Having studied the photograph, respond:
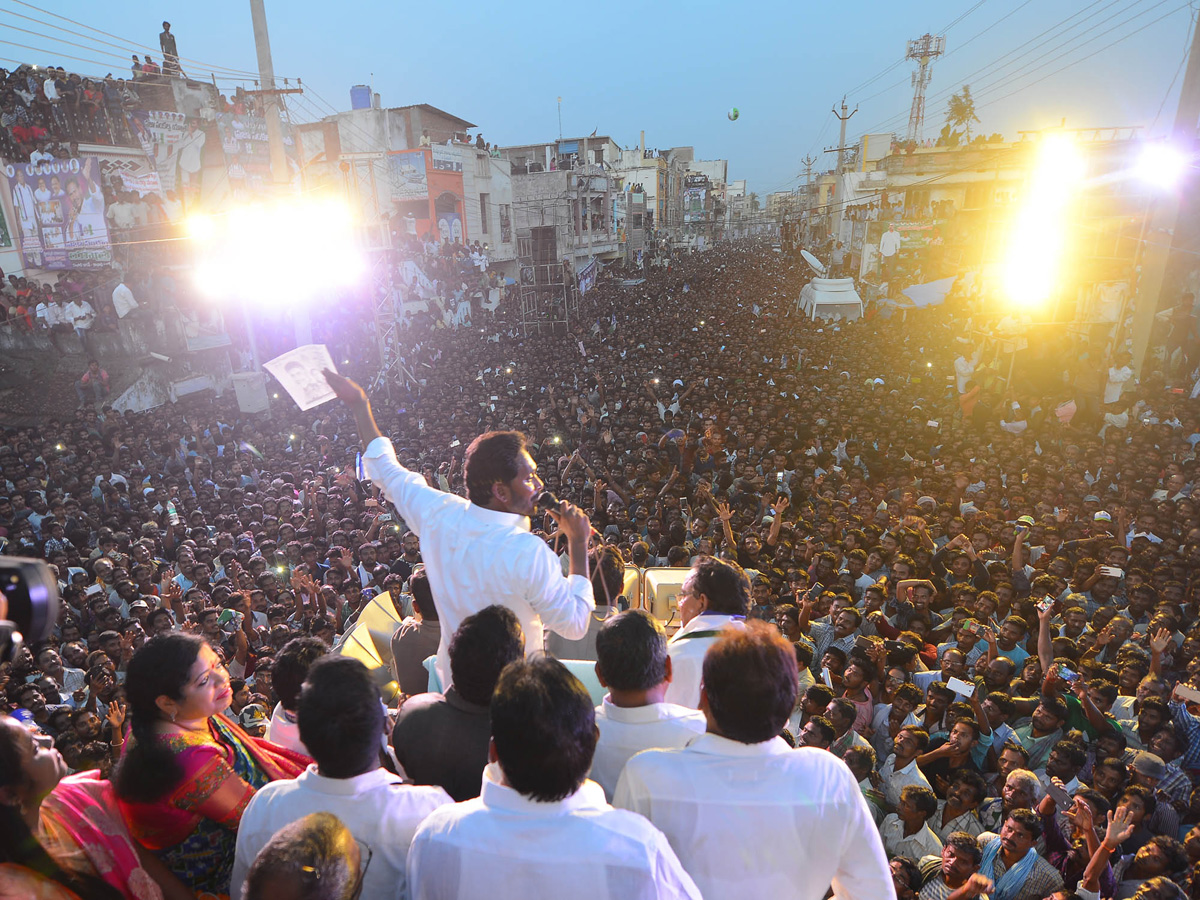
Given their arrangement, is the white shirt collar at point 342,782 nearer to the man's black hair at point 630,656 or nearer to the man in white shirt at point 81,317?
the man's black hair at point 630,656

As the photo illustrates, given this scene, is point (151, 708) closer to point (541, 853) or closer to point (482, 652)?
point (482, 652)

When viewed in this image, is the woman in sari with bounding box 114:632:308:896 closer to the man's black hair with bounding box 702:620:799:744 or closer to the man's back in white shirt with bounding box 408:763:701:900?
the man's back in white shirt with bounding box 408:763:701:900

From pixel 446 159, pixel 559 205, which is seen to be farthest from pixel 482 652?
pixel 559 205

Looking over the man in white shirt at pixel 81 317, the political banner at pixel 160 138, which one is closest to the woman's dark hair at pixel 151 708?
the man in white shirt at pixel 81 317

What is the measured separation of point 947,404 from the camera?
1059cm

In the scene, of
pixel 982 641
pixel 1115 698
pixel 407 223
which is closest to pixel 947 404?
pixel 982 641

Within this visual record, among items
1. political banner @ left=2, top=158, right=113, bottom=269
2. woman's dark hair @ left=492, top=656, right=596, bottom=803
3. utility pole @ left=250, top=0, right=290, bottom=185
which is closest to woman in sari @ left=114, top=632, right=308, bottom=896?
woman's dark hair @ left=492, top=656, right=596, bottom=803

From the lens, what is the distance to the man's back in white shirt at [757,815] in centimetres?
157

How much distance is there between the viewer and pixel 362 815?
160cm

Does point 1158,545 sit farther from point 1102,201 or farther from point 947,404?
point 1102,201

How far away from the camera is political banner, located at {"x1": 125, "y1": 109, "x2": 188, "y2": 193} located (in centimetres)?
1723

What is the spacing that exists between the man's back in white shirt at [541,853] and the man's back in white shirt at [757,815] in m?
0.20

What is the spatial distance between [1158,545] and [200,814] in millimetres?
6925

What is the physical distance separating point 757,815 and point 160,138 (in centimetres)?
2187
